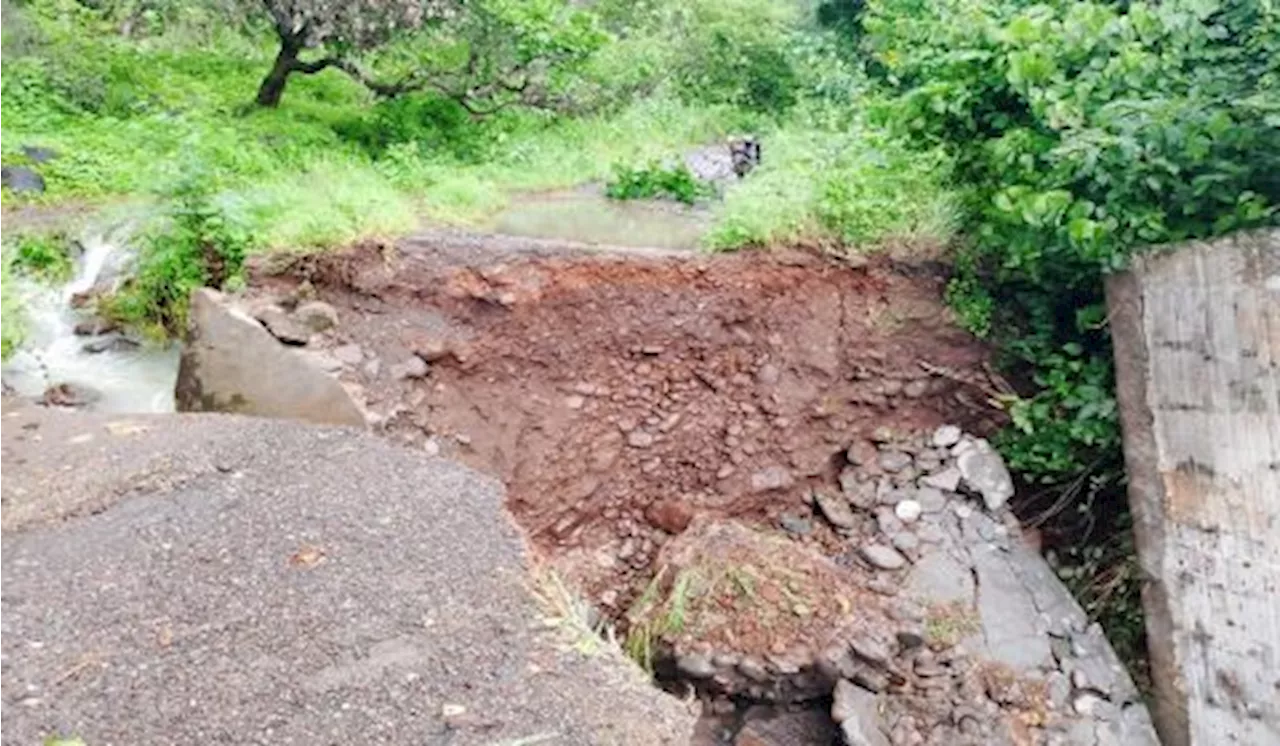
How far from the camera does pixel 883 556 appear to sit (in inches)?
201

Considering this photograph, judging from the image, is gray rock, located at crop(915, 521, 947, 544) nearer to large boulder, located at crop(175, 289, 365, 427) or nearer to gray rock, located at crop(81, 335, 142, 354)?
large boulder, located at crop(175, 289, 365, 427)

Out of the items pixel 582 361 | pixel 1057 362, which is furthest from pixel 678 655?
pixel 1057 362

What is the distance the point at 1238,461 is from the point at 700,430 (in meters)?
2.46

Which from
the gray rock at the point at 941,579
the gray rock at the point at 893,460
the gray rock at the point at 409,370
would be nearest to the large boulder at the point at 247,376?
the gray rock at the point at 409,370

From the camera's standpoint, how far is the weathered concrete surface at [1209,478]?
13.5 ft

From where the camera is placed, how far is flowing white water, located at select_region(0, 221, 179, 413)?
6.01m

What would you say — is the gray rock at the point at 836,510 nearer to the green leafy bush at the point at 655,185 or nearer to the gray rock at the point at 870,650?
the gray rock at the point at 870,650

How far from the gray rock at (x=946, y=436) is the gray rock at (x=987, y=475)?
95 millimetres

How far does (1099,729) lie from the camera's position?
4.50 meters

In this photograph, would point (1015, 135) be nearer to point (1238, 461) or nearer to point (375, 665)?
point (1238, 461)

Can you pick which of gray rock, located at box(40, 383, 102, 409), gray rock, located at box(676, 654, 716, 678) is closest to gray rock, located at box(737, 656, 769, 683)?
gray rock, located at box(676, 654, 716, 678)

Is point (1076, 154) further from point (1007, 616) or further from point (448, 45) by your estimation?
point (448, 45)

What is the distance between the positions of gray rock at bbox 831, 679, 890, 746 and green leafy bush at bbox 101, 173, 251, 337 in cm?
383

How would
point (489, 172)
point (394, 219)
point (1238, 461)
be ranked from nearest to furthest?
point (1238, 461), point (394, 219), point (489, 172)
